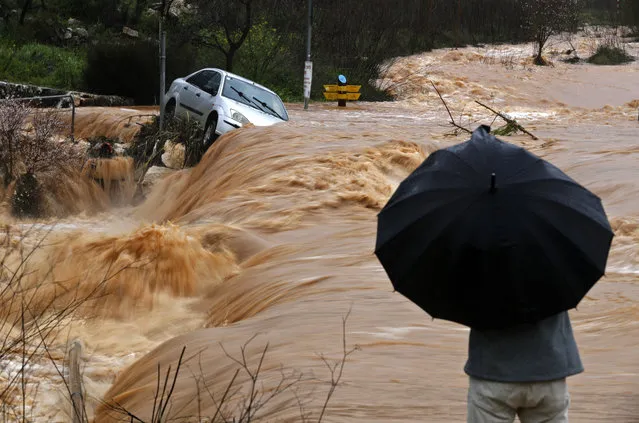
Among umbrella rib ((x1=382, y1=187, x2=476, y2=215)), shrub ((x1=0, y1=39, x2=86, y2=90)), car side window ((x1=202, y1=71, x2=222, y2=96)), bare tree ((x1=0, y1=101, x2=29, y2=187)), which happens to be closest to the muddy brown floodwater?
umbrella rib ((x1=382, y1=187, x2=476, y2=215))

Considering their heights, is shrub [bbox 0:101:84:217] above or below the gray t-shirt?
below

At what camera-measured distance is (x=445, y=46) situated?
38.6 metres

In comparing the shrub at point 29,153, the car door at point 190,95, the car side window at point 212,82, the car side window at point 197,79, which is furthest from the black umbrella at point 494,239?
the car side window at point 197,79

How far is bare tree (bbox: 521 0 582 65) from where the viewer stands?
36.3 metres

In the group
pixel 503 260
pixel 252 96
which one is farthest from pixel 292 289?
pixel 252 96

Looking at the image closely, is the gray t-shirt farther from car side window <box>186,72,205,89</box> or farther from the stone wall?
the stone wall

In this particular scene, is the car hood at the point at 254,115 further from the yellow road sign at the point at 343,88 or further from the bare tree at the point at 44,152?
the yellow road sign at the point at 343,88

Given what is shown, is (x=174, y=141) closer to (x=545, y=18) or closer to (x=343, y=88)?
(x=343, y=88)

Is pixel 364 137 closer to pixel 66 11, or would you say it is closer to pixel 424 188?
pixel 424 188

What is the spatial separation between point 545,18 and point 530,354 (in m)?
35.1

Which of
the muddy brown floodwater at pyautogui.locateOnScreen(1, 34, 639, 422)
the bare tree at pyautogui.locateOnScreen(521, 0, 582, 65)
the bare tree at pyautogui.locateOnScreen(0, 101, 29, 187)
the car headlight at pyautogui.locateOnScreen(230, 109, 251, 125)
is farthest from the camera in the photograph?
the bare tree at pyautogui.locateOnScreen(521, 0, 582, 65)

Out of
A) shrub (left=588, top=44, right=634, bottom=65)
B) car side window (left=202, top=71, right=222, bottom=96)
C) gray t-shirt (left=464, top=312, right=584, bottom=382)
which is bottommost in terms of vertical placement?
gray t-shirt (left=464, top=312, right=584, bottom=382)

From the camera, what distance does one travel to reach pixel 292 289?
7.93m

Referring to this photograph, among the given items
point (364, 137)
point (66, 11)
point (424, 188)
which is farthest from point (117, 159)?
point (66, 11)
